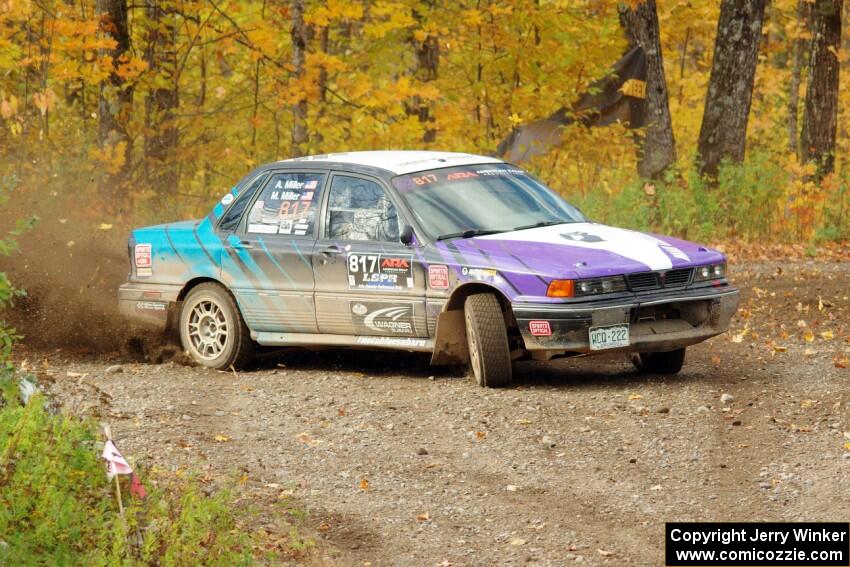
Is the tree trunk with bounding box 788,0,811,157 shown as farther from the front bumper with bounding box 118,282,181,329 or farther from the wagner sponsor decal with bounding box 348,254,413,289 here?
the wagner sponsor decal with bounding box 348,254,413,289

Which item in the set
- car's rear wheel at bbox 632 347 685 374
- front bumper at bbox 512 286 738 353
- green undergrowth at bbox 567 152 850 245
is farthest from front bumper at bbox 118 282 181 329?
green undergrowth at bbox 567 152 850 245

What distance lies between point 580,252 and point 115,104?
11294mm

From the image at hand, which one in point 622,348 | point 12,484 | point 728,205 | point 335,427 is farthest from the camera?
point 728,205

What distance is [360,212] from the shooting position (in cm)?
1014

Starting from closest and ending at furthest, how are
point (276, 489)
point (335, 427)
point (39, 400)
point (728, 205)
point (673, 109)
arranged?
point (39, 400)
point (276, 489)
point (335, 427)
point (728, 205)
point (673, 109)

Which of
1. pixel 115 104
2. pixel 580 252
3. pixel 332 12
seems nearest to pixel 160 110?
pixel 115 104

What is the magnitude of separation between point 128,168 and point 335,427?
38.9ft

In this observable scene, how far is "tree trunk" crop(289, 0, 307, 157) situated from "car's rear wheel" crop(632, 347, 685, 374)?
31.5 ft

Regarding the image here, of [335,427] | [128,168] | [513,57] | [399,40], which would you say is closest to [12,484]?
[335,427]

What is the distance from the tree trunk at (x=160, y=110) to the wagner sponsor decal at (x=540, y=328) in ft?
36.5

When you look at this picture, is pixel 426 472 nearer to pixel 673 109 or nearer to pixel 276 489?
pixel 276 489

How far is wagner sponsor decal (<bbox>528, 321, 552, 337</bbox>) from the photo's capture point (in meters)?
8.87

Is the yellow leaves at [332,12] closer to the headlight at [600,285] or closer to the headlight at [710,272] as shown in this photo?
the headlight at [710,272]

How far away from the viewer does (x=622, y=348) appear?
8.95m
